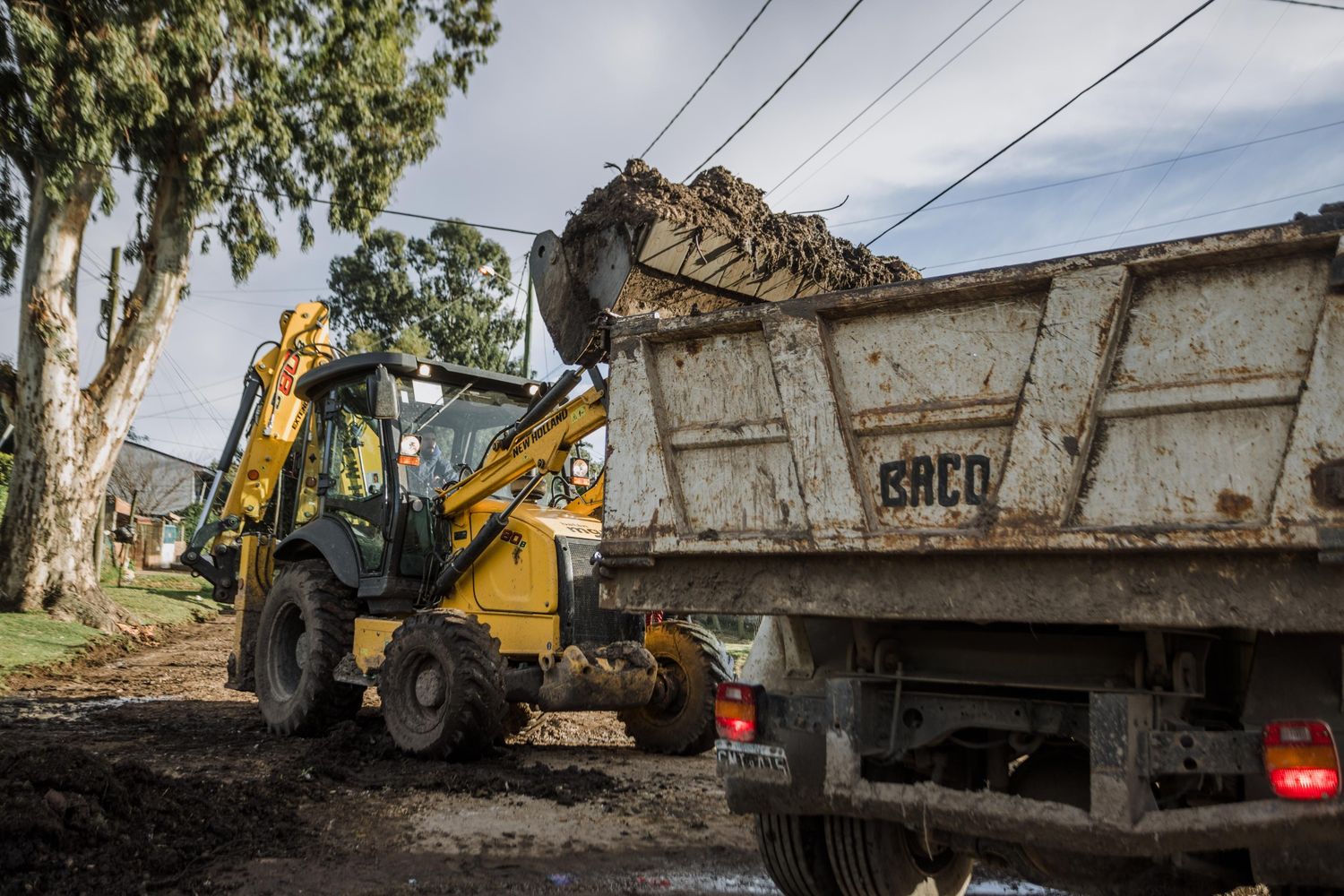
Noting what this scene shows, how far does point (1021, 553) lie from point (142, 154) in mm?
16247

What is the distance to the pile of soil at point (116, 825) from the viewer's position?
407 centimetres

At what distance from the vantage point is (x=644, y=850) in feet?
16.1

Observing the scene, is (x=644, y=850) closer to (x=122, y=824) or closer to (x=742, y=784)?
(x=742, y=784)

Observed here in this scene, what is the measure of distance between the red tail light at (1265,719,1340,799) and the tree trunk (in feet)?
51.9

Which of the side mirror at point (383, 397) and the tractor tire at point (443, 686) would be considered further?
the side mirror at point (383, 397)

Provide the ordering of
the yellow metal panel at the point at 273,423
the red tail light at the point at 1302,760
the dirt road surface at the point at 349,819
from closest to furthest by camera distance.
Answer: the red tail light at the point at 1302,760, the dirt road surface at the point at 349,819, the yellow metal panel at the point at 273,423

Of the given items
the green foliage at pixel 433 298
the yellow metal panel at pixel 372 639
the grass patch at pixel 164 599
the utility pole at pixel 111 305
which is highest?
the green foliage at pixel 433 298

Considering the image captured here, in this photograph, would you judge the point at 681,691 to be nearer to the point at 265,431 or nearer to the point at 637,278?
the point at 637,278

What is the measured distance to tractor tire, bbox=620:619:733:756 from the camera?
24.2 ft

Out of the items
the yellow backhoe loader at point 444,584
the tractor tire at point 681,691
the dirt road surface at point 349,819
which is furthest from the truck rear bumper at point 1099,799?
the tractor tire at point 681,691

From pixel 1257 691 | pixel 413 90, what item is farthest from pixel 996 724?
pixel 413 90

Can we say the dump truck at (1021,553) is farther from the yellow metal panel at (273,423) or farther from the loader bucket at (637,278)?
the yellow metal panel at (273,423)

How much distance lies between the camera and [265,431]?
9719 mm

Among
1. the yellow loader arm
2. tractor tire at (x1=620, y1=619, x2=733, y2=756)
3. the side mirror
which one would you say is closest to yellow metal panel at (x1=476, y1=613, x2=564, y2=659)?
tractor tire at (x1=620, y1=619, x2=733, y2=756)
